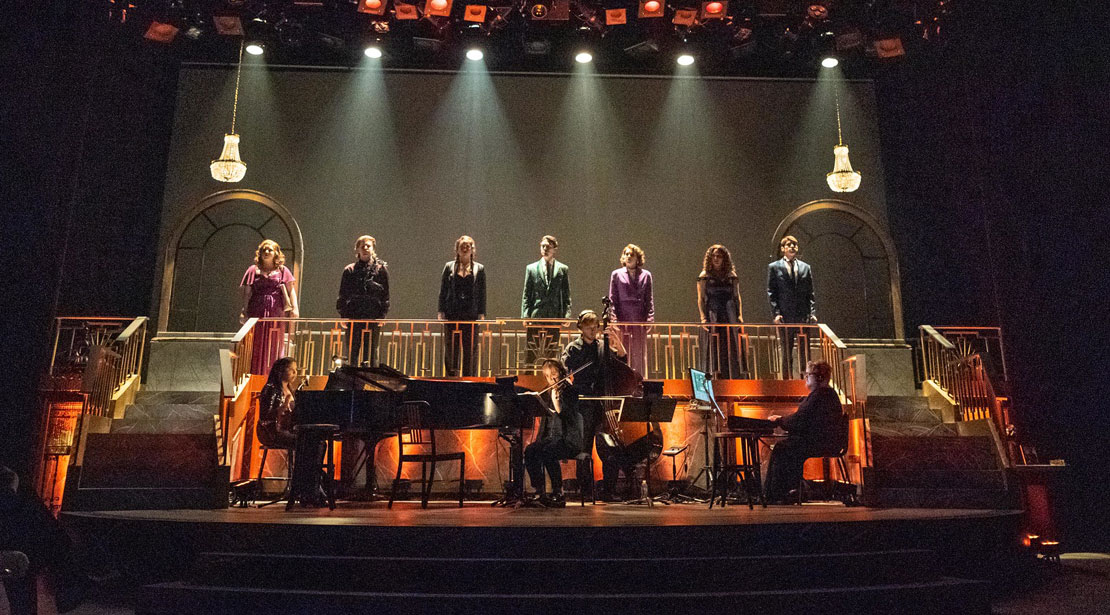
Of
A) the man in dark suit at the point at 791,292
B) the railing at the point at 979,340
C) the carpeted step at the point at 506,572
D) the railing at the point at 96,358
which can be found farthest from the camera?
the railing at the point at 979,340

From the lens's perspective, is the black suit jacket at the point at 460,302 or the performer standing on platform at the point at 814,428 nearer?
the performer standing on platform at the point at 814,428

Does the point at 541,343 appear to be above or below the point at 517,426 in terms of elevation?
above

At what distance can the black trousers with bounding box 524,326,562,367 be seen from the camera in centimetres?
830

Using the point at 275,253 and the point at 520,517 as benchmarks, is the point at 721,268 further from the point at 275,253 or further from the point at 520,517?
A: the point at 275,253

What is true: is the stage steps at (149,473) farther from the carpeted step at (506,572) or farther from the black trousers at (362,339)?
the carpeted step at (506,572)

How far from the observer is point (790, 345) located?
914cm

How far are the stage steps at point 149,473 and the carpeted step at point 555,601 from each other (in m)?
2.49

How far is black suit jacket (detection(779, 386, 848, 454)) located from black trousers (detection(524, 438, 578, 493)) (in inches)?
68.3

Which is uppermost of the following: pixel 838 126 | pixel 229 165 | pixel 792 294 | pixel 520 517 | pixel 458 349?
pixel 838 126

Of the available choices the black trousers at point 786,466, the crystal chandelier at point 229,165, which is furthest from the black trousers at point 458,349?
the crystal chandelier at point 229,165

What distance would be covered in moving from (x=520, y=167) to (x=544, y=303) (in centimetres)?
325

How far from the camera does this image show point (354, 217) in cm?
1073

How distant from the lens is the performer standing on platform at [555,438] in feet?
19.6

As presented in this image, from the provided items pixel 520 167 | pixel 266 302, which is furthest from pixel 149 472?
pixel 520 167
